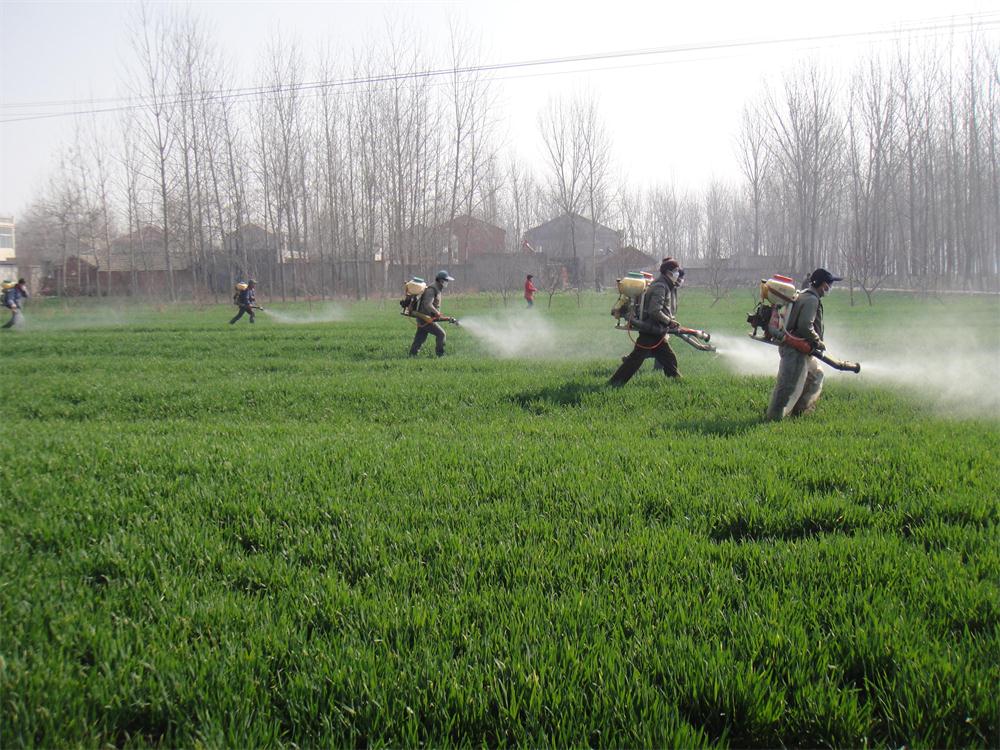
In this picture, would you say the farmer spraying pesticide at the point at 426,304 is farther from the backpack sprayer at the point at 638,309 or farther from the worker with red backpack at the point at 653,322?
the worker with red backpack at the point at 653,322

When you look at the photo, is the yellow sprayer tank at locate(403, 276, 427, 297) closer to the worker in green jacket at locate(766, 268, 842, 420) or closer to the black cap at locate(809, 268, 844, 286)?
the worker in green jacket at locate(766, 268, 842, 420)

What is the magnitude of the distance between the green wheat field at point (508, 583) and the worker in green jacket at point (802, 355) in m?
0.43

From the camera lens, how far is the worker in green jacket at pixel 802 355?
8.45 metres

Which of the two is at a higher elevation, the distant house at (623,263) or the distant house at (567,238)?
the distant house at (567,238)

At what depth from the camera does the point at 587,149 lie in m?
57.3

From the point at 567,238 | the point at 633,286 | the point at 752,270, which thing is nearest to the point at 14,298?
the point at 633,286

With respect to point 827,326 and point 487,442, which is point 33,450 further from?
point 827,326

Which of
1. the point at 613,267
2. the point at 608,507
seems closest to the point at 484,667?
the point at 608,507

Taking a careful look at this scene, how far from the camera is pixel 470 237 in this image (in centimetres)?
6397

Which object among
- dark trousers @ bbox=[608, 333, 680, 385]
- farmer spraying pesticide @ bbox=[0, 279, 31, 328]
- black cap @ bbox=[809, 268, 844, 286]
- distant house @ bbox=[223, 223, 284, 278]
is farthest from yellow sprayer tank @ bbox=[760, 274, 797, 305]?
distant house @ bbox=[223, 223, 284, 278]

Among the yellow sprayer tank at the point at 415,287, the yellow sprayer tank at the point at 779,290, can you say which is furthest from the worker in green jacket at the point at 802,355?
the yellow sprayer tank at the point at 415,287

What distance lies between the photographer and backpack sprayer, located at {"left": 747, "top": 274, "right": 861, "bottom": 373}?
333 inches

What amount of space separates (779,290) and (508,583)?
6.26 meters

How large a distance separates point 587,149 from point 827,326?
37.6 metres
